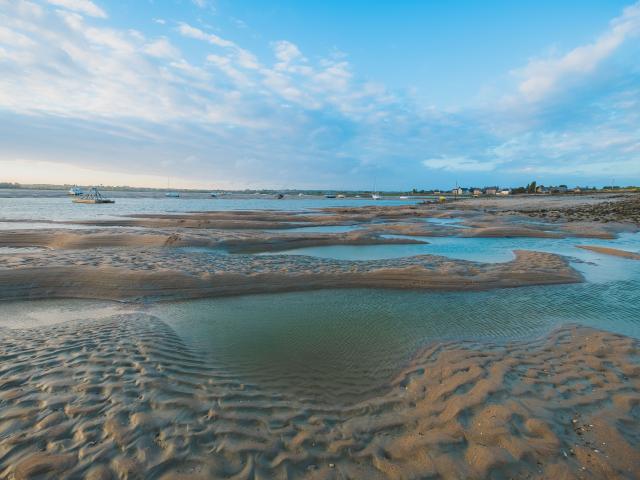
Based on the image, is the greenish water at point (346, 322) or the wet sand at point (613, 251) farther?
the wet sand at point (613, 251)

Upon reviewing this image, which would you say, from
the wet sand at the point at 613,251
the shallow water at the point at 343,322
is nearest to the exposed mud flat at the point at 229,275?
the shallow water at the point at 343,322

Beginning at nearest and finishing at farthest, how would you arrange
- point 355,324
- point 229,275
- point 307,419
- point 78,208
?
point 307,419 → point 355,324 → point 229,275 → point 78,208

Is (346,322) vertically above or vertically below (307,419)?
below

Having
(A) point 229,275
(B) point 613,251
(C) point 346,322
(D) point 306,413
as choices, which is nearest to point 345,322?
(C) point 346,322

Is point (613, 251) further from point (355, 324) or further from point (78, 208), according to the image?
point (78, 208)

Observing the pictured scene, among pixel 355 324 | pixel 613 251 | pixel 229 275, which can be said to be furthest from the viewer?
pixel 613 251

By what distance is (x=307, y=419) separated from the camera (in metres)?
4.94

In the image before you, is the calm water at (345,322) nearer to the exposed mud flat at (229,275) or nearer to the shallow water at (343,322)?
the shallow water at (343,322)

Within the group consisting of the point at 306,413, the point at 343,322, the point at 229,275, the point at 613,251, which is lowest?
the point at 343,322

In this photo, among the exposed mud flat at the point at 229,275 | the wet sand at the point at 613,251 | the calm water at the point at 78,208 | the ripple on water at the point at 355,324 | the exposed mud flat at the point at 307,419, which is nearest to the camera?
the exposed mud flat at the point at 307,419

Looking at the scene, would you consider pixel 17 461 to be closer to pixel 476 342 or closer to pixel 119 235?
pixel 476 342

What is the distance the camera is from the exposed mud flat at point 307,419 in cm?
→ 396

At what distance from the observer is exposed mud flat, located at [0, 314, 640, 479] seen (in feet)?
13.0

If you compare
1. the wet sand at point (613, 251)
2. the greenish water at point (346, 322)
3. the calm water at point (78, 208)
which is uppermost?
the wet sand at point (613, 251)
